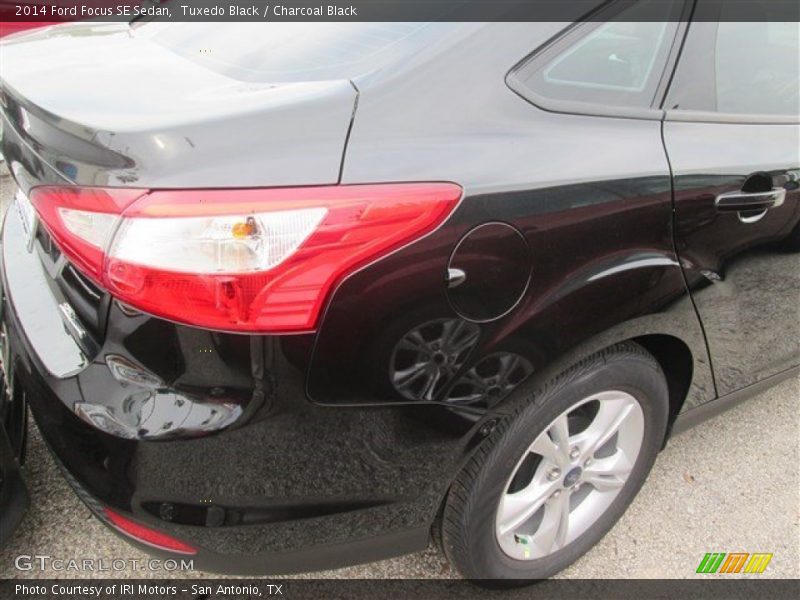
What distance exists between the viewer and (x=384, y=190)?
1132 mm

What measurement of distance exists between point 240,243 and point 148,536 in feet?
2.31

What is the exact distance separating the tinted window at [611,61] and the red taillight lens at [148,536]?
4.07 feet

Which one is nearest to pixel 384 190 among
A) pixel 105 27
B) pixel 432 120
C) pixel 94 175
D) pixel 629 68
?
pixel 432 120

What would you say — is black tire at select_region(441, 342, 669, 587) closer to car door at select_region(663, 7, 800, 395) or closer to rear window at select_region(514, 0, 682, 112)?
car door at select_region(663, 7, 800, 395)

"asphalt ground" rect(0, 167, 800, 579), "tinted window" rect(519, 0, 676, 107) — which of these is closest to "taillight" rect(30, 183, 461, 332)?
"tinted window" rect(519, 0, 676, 107)

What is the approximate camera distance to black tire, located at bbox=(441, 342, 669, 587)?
1450 mm

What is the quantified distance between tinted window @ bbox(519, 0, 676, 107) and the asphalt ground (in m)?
1.38

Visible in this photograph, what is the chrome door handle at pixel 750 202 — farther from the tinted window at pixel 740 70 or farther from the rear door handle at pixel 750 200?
the tinted window at pixel 740 70

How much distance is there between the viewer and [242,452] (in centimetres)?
121

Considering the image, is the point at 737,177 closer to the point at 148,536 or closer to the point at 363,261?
the point at 363,261

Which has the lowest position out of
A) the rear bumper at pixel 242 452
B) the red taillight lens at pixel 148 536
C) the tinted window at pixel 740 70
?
the red taillight lens at pixel 148 536

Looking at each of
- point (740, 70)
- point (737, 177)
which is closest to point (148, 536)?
point (737, 177)

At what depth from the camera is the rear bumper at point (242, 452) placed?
3.87 ft

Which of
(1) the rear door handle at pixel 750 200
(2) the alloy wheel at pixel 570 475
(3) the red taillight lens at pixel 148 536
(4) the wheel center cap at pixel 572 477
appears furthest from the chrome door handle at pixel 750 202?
(3) the red taillight lens at pixel 148 536
